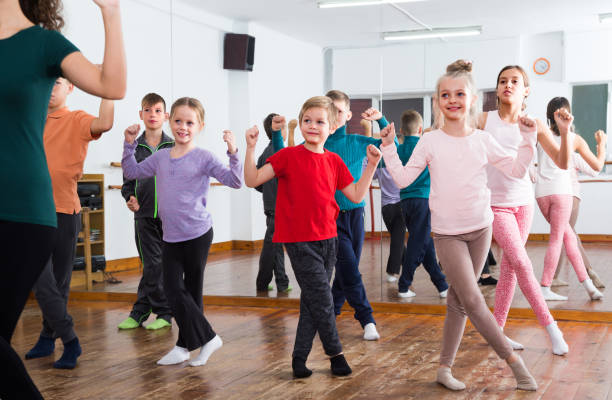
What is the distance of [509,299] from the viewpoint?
352 cm

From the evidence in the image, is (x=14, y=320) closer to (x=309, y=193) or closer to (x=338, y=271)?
(x=309, y=193)

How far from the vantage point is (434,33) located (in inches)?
188

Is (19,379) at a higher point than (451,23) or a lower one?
lower

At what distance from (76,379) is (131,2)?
3.49m

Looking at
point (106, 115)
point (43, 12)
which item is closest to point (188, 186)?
point (106, 115)

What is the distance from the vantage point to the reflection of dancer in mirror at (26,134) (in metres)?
1.49

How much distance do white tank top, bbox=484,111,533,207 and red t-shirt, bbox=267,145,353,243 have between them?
92cm

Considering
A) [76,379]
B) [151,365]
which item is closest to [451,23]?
[151,365]

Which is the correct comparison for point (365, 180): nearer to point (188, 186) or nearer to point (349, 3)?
point (188, 186)

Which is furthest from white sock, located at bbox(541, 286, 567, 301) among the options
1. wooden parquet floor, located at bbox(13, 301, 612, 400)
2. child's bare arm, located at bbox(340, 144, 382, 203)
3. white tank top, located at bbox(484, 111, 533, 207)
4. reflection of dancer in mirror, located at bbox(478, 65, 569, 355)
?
child's bare arm, located at bbox(340, 144, 382, 203)

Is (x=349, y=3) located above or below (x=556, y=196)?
above

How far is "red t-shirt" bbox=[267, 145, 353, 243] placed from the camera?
3002mm

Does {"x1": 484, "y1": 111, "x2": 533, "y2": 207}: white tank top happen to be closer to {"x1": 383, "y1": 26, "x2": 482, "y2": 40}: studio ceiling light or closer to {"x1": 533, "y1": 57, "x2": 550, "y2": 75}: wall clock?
{"x1": 533, "y1": 57, "x2": 550, "y2": 75}: wall clock

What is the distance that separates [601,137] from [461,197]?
1970 mm
